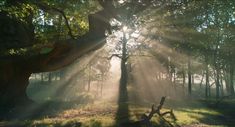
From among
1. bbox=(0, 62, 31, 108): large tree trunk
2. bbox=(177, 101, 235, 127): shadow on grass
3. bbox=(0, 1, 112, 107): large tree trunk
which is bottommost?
bbox=(177, 101, 235, 127): shadow on grass

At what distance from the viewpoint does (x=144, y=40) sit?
62.8 metres

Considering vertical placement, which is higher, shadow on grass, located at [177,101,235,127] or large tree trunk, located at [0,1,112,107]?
large tree trunk, located at [0,1,112,107]

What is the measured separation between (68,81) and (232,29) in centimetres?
4828

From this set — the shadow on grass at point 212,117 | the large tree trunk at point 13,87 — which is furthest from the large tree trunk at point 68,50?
the shadow on grass at point 212,117

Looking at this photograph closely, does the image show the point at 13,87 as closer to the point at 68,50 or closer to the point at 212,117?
the point at 68,50

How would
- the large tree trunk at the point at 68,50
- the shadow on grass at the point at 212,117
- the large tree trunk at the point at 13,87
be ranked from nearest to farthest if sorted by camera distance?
the large tree trunk at the point at 68,50, the large tree trunk at the point at 13,87, the shadow on grass at the point at 212,117

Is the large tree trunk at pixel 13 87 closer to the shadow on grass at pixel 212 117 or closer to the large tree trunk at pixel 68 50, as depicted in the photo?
the large tree trunk at pixel 68 50

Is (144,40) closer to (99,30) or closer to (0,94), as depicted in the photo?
(0,94)

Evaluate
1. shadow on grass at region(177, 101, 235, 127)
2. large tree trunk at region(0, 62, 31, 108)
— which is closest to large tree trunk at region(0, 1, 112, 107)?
large tree trunk at region(0, 62, 31, 108)

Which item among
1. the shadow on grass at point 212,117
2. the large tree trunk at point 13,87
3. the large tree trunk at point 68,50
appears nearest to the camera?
the large tree trunk at point 68,50

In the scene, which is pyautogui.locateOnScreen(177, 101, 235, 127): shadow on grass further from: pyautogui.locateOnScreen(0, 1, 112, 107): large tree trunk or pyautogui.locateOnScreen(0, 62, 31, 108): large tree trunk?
pyautogui.locateOnScreen(0, 62, 31, 108): large tree trunk

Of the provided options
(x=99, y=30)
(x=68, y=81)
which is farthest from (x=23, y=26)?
(x=68, y=81)

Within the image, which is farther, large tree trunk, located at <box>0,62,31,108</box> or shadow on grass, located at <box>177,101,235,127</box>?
shadow on grass, located at <box>177,101,235,127</box>

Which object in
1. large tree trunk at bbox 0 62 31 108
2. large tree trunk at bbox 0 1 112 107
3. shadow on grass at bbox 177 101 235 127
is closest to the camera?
large tree trunk at bbox 0 1 112 107
